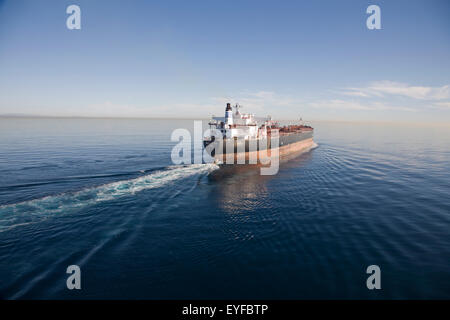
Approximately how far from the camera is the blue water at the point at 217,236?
476 inches

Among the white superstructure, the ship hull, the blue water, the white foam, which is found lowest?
the blue water

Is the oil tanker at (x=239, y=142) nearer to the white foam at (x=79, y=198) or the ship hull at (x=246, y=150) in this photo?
the ship hull at (x=246, y=150)

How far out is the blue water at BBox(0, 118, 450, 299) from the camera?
39.7 feet

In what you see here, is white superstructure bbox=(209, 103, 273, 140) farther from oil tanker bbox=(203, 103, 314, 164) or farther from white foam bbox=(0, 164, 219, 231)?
white foam bbox=(0, 164, 219, 231)

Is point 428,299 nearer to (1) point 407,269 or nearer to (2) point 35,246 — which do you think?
(1) point 407,269

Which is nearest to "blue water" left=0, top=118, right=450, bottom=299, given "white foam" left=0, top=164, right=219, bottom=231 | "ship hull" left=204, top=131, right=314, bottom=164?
"white foam" left=0, top=164, right=219, bottom=231

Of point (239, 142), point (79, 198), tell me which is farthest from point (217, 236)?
point (239, 142)

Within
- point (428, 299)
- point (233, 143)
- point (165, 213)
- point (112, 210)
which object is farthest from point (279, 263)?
point (233, 143)

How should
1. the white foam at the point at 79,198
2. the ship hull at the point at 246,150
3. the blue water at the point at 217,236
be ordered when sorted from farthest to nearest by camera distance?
the ship hull at the point at 246,150 → the white foam at the point at 79,198 → the blue water at the point at 217,236

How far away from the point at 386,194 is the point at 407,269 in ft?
54.8

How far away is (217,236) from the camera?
1727 centimetres

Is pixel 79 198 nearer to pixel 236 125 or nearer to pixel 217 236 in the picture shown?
pixel 217 236

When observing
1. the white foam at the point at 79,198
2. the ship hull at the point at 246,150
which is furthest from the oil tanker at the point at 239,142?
the white foam at the point at 79,198

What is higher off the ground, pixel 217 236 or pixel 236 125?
pixel 236 125
